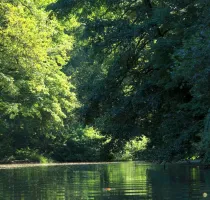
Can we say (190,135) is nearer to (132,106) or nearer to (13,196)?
(132,106)

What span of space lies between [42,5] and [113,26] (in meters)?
16.7

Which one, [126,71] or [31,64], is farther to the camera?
[31,64]

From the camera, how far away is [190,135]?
23641 mm

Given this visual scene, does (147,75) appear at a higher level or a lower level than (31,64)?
lower

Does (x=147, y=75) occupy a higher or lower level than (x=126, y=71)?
lower

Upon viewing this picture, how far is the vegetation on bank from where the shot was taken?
2205cm

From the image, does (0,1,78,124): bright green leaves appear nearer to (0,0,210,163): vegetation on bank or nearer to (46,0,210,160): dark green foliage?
(0,0,210,163): vegetation on bank

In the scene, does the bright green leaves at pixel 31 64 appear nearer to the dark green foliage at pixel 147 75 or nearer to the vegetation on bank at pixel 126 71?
the vegetation on bank at pixel 126 71

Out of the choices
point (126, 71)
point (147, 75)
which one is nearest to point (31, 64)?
point (126, 71)

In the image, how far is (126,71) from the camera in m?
28.6

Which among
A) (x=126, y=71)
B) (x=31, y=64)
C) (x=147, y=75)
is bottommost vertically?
(x=147, y=75)

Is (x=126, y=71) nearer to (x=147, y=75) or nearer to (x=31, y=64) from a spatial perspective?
(x=147, y=75)

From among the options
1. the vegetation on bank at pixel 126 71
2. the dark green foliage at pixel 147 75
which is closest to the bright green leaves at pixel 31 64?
the vegetation on bank at pixel 126 71

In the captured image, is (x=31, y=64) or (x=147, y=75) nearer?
(x=147, y=75)
